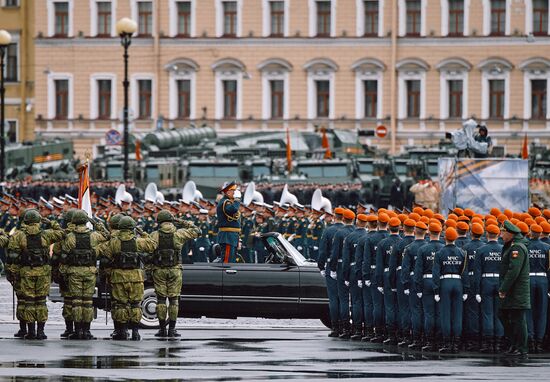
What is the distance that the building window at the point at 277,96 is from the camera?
3118 inches

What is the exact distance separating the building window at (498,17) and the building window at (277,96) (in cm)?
891

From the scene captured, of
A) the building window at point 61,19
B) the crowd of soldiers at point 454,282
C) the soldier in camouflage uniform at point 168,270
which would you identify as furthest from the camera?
the building window at point 61,19

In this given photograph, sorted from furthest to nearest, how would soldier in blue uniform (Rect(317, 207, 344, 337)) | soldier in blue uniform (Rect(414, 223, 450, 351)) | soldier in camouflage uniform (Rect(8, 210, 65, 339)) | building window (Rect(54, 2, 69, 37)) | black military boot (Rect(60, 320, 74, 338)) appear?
building window (Rect(54, 2, 69, 37)), soldier in blue uniform (Rect(317, 207, 344, 337)), black military boot (Rect(60, 320, 74, 338)), soldier in camouflage uniform (Rect(8, 210, 65, 339)), soldier in blue uniform (Rect(414, 223, 450, 351))

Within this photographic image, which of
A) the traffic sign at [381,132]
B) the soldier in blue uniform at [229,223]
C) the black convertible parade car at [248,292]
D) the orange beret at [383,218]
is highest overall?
the traffic sign at [381,132]

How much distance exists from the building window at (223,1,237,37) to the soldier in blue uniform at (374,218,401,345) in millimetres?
57437

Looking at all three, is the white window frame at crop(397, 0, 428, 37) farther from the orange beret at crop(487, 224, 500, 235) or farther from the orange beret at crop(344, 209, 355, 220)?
the orange beret at crop(487, 224, 500, 235)

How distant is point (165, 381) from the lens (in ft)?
57.7

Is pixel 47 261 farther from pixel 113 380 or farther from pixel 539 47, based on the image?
pixel 539 47

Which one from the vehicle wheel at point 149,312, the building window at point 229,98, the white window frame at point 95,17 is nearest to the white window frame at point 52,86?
the white window frame at point 95,17

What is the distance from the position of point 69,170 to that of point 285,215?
30071 millimetres

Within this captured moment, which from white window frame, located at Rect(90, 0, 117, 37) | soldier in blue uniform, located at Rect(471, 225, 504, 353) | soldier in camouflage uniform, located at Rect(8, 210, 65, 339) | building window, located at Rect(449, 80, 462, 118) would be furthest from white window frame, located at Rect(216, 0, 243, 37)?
soldier in blue uniform, located at Rect(471, 225, 504, 353)

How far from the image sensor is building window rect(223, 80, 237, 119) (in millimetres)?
79562

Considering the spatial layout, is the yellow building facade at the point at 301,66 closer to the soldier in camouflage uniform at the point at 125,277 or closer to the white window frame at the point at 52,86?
the white window frame at the point at 52,86

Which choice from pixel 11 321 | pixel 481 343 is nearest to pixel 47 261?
pixel 11 321
